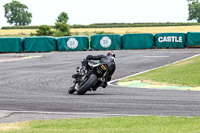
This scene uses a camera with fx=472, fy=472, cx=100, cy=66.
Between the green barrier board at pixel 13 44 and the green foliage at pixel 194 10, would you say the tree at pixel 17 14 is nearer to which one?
the green foliage at pixel 194 10

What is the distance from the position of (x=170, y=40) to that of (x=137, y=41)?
3.23 m

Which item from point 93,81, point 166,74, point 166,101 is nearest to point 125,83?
point 166,74

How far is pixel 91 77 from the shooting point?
14273 millimetres

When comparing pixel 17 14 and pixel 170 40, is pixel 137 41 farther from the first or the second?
pixel 17 14

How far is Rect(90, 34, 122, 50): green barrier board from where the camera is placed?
1837 inches

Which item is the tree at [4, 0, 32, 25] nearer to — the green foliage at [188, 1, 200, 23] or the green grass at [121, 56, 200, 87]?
the green foliage at [188, 1, 200, 23]

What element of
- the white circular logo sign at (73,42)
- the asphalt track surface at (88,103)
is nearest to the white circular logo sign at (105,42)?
the white circular logo sign at (73,42)

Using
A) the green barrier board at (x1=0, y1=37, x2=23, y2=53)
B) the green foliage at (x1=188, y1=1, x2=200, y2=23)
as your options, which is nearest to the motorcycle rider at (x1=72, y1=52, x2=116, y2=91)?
the green barrier board at (x1=0, y1=37, x2=23, y2=53)

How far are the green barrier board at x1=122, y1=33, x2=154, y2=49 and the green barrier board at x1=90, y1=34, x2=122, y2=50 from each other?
2.10 ft

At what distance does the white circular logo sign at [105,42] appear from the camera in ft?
153

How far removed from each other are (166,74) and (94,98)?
8025mm

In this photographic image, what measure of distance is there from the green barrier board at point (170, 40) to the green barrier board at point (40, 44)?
10.4m

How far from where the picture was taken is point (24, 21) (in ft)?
598

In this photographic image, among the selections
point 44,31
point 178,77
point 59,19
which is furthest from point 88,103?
point 59,19
